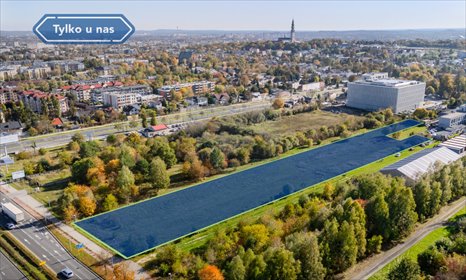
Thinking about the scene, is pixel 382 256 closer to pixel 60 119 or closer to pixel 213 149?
pixel 213 149

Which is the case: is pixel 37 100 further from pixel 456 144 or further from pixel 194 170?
pixel 456 144

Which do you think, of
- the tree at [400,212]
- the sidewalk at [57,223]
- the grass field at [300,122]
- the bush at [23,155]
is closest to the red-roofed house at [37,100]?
the bush at [23,155]

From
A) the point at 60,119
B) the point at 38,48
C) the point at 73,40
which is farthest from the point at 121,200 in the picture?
the point at 38,48

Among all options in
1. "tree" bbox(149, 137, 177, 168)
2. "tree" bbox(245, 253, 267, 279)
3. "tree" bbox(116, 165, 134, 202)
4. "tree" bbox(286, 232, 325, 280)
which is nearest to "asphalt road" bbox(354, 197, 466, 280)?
"tree" bbox(286, 232, 325, 280)

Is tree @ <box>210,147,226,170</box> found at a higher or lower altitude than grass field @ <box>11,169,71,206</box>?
higher

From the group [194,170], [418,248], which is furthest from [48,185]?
[418,248]

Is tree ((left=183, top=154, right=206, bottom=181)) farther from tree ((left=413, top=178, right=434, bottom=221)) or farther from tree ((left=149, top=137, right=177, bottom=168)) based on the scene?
tree ((left=413, top=178, right=434, bottom=221))

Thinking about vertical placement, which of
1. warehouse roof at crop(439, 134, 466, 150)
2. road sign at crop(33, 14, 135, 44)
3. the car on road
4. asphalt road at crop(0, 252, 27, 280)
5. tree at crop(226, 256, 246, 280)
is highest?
road sign at crop(33, 14, 135, 44)
